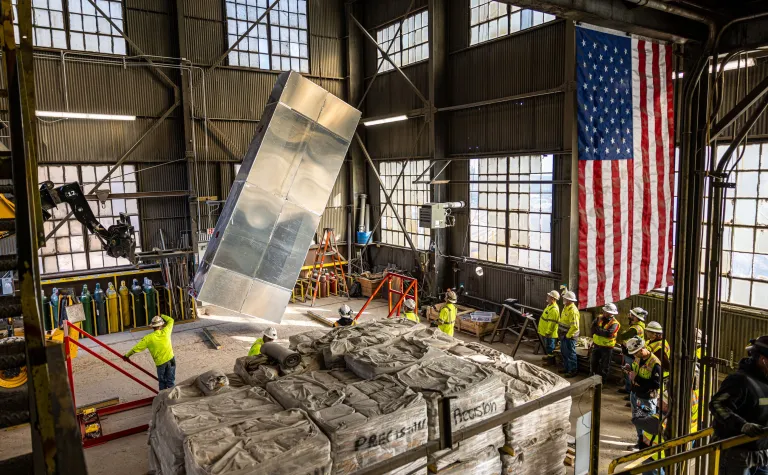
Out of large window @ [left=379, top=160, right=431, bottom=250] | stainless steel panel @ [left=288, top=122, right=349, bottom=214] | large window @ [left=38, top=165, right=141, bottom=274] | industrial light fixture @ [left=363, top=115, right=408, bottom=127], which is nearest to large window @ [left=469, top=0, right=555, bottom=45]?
industrial light fixture @ [left=363, top=115, right=408, bottom=127]

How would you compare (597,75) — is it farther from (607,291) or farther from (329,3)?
(329,3)

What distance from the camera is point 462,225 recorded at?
16.8m

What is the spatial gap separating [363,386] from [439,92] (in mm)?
12727

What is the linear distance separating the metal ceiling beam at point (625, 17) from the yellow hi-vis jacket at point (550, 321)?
6807mm

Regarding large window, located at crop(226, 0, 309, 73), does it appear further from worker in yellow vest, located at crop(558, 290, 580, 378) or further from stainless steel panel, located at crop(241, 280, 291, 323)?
worker in yellow vest, located at crop(558, 290, 580, 378)

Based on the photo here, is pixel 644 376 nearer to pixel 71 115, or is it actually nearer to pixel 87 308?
pixel 87 308

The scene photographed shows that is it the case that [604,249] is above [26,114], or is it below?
below

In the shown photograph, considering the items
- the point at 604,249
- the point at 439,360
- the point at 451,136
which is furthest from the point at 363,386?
the point at 451,136

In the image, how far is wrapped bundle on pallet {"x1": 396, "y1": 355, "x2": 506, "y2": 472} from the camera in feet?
18.8

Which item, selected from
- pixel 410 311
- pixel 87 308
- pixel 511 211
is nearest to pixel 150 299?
pixel 87 308

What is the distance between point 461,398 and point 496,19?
1265 cm

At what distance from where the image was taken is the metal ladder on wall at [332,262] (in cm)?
1902

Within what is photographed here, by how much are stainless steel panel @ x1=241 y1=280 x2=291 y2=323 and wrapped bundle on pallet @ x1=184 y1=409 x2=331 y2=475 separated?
19.6 feet

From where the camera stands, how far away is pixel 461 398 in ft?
18.8
